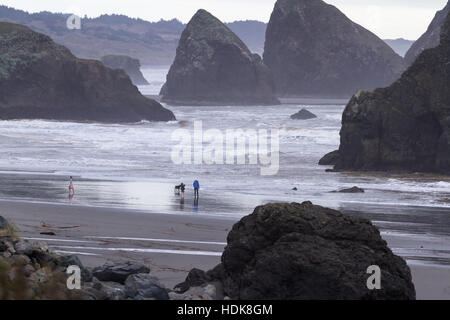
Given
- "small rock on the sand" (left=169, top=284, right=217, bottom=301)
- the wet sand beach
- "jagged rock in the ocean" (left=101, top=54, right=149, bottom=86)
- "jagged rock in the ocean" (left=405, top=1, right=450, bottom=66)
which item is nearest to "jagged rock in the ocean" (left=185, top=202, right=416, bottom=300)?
"small rock on the sand" (left=169, top=284, right=217, bottom=301)

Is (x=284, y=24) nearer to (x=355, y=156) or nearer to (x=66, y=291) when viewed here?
(x=355, y=156)

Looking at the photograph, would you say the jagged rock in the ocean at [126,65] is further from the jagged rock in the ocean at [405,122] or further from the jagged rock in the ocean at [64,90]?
the jagged rock in the ocean at [405,122]

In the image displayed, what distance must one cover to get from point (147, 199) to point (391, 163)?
13093mm

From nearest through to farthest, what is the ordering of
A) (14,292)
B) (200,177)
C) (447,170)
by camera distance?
(14,292) → (200,177) → (447,170)

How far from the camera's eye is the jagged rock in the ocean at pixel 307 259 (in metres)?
10.2

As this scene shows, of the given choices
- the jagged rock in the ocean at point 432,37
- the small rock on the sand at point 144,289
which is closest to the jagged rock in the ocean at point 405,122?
the small rock on the sand at point 144,289

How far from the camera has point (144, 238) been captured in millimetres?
16219

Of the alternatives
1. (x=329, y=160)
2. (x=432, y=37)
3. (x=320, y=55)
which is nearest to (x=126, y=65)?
(x=320, y=55)

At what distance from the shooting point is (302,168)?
106 ft

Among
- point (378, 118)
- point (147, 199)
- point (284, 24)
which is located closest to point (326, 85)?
point (284, 24)

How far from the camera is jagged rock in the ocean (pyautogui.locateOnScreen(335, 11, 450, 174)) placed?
32.4m

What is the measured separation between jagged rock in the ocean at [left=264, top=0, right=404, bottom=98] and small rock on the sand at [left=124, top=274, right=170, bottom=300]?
126 meters

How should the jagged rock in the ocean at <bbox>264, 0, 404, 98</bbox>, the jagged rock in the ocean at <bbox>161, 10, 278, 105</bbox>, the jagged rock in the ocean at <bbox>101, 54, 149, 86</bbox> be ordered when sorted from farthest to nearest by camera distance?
the jagged rock in the ocean at <bbox>101, 54, 149, 86</bbox> → the jagged rock in the ocean at <bbox>264, 0, 404, 98</bbox> → the jagged rock in the ocean at <bbox>161, 10, 278, 105</bbox>

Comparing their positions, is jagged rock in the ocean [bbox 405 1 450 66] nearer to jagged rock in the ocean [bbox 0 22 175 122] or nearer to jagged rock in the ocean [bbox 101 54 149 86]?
jagged rock in the ocean [bbox 101 54 149 86]
